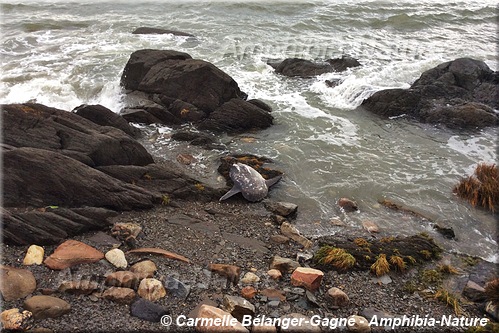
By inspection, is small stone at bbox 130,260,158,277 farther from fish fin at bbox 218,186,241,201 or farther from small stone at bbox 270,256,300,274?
fish fin at bbox 218,186,241,201

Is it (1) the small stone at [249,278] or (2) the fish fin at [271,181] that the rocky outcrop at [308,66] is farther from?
(1) the small stone at [249,278]

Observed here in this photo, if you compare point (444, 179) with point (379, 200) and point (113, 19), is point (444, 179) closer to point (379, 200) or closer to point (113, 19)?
point (379, 200)

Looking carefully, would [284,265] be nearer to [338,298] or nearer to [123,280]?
[338,298]

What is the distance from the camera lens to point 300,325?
5.70 m

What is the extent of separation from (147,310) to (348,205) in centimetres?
599

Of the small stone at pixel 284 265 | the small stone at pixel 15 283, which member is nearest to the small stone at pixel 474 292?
Answer: the small stone at pixel 284 265

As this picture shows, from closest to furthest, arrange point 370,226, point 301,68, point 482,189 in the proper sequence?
1. point 370,226
2. point 482,189
3. point 301,68

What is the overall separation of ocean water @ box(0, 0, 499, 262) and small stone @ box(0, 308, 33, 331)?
590 centimetres

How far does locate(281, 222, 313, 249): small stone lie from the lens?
8320 millimetres

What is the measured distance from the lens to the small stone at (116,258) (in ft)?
21.5

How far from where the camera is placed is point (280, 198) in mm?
10211

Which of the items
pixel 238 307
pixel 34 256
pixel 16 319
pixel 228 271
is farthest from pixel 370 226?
pixel 16 319

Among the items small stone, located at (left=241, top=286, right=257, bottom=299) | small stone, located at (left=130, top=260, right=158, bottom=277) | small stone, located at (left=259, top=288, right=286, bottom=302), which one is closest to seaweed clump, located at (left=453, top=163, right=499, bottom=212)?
small stone, located at (left=259, top=288, right=286, bottom=302)

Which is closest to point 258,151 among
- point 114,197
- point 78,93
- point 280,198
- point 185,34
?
point 280,198
